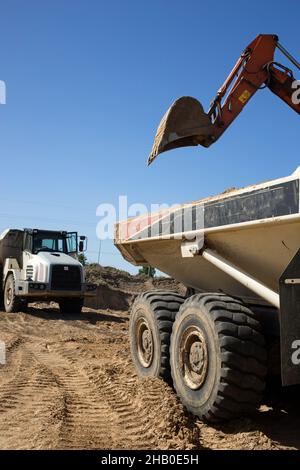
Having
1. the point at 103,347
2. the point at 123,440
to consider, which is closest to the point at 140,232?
the point at 123,440

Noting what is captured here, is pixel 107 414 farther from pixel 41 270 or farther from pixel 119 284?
pixel 119 284

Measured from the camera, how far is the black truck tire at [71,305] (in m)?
16.0

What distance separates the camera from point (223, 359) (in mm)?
3982

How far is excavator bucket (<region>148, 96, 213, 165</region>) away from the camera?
593cm

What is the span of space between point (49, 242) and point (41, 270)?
4.96 ft

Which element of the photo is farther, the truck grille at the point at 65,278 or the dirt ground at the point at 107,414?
the truck grille at the point at 65,278

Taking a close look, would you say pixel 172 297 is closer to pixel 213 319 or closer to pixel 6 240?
pixel 213 319

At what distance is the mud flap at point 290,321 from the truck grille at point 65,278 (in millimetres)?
11967

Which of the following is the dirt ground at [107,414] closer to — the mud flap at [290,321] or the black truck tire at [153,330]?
the black truck tire at [153,330]

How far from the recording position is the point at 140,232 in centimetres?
628

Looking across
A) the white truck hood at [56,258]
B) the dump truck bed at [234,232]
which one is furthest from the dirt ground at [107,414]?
the white truck hood at [56,258]

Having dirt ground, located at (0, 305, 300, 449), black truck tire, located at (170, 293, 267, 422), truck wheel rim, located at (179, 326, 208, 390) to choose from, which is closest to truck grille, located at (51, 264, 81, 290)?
dirt ground, located at (0, 305, 300, 449)

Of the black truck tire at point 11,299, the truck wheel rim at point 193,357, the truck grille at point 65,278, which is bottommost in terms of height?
the truck wheel rim at point 193,357

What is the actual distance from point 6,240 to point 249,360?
13707 mm
